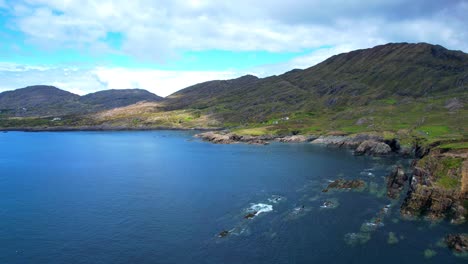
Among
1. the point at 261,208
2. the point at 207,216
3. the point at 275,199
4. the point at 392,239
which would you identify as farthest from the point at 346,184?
the point at 207,216

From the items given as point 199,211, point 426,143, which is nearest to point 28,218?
point 199,211

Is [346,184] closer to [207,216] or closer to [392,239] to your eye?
[392,239]

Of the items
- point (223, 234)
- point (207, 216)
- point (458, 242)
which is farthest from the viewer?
point (207, 216)

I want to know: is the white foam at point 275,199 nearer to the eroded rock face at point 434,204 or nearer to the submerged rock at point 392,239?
the eroded rock face at point 434,204

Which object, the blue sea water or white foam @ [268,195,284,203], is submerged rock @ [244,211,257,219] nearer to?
the blue sea water

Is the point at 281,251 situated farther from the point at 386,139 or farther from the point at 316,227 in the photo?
the point at 386,139
